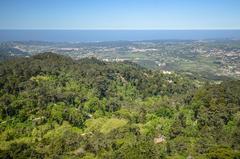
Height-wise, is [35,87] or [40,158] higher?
[35,87]

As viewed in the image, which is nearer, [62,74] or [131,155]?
[131,155]

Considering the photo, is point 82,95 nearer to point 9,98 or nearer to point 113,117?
point 113,117

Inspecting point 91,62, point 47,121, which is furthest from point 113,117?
point 91,62

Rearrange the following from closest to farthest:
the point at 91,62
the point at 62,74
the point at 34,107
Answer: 1. the point at 34,107
2. the point at 62,74
3. the point at 91,62

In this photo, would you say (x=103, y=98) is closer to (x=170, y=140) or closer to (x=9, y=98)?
(x=9, y=98)

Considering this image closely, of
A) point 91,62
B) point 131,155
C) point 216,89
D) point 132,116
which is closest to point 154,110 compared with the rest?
point 132,116

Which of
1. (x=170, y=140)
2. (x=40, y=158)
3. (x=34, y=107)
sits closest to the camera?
(x=40, y=158)

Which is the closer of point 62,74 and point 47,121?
point 47,121
